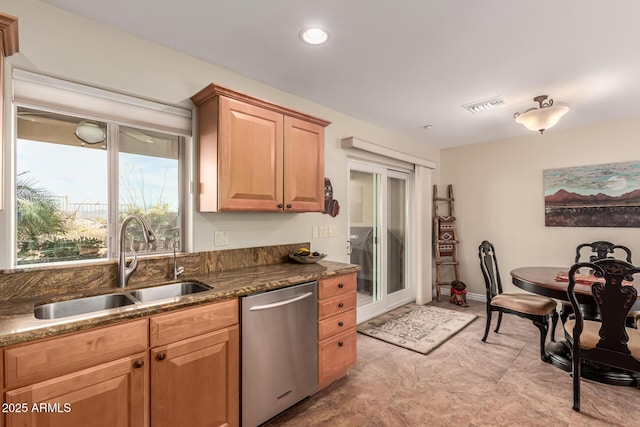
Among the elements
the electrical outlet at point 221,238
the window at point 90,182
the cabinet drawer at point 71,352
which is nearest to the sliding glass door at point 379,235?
the electrical outlet at point 221,238

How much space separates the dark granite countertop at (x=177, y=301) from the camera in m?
1.17

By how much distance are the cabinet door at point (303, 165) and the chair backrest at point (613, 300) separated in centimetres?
191

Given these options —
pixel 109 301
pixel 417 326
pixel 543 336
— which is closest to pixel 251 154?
pixel 109 301

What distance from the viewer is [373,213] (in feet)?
13.3

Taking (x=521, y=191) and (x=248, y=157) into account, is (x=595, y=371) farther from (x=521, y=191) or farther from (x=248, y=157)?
(x=248, y=157)

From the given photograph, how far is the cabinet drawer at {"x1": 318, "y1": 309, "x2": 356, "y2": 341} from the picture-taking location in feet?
7.44

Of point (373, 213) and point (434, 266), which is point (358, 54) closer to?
point (373, 213)

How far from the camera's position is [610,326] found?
207cm

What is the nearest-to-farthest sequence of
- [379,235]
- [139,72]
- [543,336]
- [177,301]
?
1. [177,301]
2. [139,72]
3. [543,336]
4. [379,235]

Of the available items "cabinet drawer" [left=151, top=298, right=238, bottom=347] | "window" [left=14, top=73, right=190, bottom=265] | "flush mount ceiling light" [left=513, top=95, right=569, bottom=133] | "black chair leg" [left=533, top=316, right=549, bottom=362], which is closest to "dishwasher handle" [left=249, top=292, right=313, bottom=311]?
"cabinet drawer" [left=151, top=298, right=238, bottom=347]

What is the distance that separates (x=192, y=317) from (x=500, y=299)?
2.94m

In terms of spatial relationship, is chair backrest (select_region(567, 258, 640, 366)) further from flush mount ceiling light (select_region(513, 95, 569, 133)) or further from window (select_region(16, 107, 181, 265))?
window (select_region(16, 107, 181, 265))

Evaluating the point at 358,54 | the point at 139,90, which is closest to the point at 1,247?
the point at 139,90

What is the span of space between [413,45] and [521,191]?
3.27 metres
